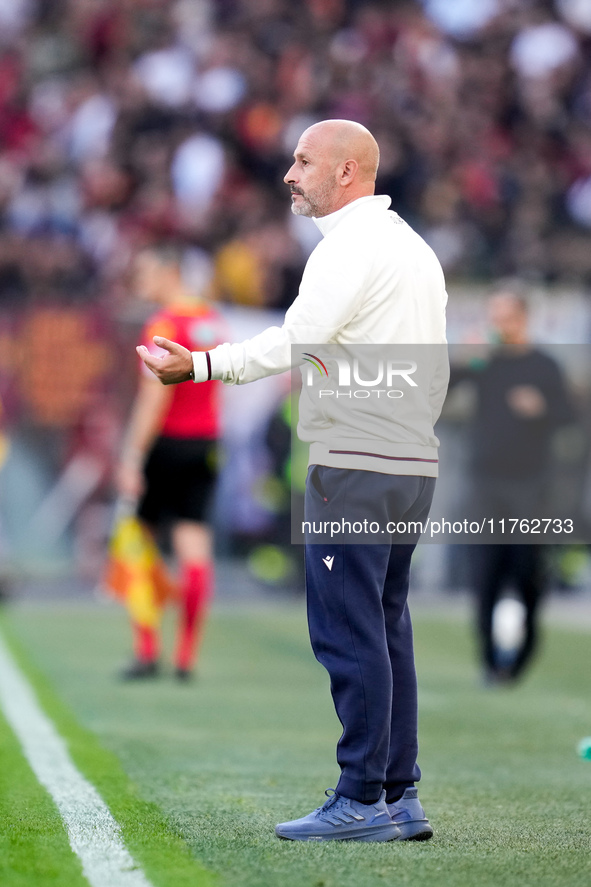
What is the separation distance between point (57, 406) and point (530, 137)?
6.89 meters

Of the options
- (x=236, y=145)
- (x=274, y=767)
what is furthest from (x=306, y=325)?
(x=236, y=145)

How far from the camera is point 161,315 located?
7539 millimetres

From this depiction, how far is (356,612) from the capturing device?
3609 mm

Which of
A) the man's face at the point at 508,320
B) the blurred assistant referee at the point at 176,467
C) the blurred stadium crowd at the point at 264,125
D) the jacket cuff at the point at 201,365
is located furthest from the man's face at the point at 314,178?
the blurred stadium crowd at the point at 264,125

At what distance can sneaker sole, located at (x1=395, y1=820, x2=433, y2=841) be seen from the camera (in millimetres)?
3723

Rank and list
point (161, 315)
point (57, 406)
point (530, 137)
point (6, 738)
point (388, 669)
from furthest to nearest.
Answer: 1. point (530, 137)
2. point (57, 406)
3. point (161, 315)
4. point (6, 738)
5. point (388, 669)

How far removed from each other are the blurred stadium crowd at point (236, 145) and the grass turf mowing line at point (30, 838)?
847cm

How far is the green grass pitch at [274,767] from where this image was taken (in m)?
3.37

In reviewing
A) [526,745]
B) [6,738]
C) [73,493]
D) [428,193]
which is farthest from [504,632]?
[428,193]

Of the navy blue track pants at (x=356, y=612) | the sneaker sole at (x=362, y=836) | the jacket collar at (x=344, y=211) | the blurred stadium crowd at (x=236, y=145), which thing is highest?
the blurred stadium crowd at (x=236, y=145)

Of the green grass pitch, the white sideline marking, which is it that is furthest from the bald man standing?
the white sideline marking

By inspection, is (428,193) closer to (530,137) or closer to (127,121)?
(530,137)

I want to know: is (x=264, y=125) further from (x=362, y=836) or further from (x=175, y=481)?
(x=362, y=836)

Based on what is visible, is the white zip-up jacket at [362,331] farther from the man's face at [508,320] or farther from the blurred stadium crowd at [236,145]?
the blurred stadium crowd at [236,145]
